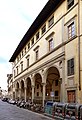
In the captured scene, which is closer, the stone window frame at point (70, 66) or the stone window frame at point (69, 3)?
the stone window frame at point (70, 66)

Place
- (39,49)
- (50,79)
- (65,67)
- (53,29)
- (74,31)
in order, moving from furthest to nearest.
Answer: (50,79) → (39,49) → (53,29) → (65,67) → (74,31)

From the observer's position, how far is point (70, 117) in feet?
83.2

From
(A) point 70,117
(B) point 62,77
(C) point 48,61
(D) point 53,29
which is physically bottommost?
(A) point 70,117

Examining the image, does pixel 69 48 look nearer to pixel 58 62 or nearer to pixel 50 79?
pixel 58 62

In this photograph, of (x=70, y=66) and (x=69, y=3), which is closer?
(x=70, y=66)

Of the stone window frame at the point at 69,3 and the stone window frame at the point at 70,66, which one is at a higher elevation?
the stone window frame at the point at 69,3

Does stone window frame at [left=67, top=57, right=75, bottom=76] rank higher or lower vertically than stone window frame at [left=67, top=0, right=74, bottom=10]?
lower

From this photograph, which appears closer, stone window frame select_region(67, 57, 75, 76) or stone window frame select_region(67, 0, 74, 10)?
stone window frame select_region(67, 57, 75, 76)

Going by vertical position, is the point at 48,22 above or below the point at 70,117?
above

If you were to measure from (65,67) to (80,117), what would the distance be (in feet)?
35.8

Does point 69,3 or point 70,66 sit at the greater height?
point 69,3

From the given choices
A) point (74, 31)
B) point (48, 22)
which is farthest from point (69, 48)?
point (48, 22)

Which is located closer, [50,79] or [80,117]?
[80,117]

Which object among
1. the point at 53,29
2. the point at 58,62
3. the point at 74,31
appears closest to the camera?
the point at 74,31
